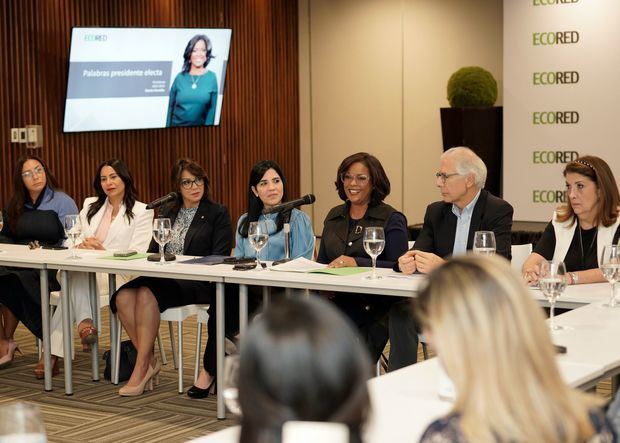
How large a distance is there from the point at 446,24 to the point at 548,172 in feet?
7.53

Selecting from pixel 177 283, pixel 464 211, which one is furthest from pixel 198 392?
pixel 464 211

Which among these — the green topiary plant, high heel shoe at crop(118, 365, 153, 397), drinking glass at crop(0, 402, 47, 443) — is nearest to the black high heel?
high heel shoe at crop(118, 365, 153, 397)

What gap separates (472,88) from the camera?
9.50 metres

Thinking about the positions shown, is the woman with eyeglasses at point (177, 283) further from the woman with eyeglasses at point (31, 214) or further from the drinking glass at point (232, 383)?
the drinking glass at point (232, 383)

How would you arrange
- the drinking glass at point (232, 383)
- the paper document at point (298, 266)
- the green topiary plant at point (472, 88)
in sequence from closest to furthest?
the drinking glass at point (232, 383) < the paper document at point (298, 266) < the green topiary plant at point (472, 88)

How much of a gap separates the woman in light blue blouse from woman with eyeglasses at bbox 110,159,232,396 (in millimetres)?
244

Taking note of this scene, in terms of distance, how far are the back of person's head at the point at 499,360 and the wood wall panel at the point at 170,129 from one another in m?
7.18

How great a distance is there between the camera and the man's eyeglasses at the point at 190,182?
5.75m

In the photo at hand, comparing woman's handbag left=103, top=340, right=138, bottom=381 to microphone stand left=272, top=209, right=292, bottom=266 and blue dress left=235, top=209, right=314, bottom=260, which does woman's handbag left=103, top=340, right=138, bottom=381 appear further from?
microphone stand left=272, top=209, right=292, bottom=266

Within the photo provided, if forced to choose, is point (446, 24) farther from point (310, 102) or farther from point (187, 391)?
point (187, 391)

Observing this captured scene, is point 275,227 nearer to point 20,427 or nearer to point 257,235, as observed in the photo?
point 257,235

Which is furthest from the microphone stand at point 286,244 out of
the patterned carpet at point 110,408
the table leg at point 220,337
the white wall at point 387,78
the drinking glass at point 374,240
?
the white wall at point 387,78

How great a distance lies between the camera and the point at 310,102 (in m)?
11.7

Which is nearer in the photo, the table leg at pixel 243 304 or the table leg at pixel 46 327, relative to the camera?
the table leg at pixel 243 304
